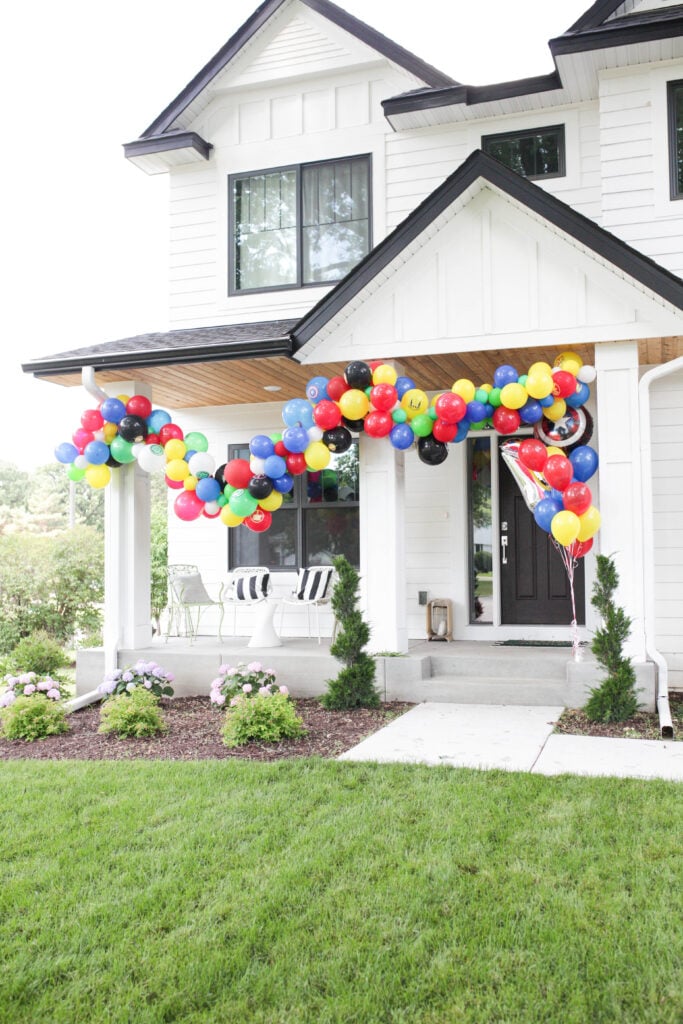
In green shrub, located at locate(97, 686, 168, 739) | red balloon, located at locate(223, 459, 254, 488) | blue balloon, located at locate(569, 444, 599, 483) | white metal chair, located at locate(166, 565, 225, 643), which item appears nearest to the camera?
green shrub, located at locate(97, 686, 168, 739)

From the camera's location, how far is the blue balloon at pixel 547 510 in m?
6.70

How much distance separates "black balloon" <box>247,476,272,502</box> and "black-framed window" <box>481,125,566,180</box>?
4482mm

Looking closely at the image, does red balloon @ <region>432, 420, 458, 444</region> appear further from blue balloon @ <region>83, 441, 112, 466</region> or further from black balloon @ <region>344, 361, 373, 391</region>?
blue balloon @ <region>83, 441, 112, 466</region>

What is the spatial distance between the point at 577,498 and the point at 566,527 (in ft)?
0.94

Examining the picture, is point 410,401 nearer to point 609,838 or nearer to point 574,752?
point 574,752

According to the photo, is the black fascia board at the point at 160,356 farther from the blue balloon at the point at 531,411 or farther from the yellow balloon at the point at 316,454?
the blue balloon at the point at 531,411

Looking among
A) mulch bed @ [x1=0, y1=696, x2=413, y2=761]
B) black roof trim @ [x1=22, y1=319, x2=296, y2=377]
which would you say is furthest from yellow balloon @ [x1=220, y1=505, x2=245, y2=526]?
mulch bed @ [x1=0, y1=696, x2=413, y2=761]

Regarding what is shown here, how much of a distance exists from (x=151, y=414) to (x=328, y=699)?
3304 millimetres

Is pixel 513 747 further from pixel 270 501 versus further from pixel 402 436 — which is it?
pixel 270 501

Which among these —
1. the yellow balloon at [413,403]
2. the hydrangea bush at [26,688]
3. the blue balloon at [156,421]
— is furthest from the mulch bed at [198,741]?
the blue balloon at [156,421]

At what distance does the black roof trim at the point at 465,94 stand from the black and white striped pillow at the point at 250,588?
530cm

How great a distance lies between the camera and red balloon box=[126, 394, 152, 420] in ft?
26.7

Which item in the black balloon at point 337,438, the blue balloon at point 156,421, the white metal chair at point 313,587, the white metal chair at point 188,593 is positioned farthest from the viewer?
the white metal chair at point 188,593

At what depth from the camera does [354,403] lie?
7.17m
